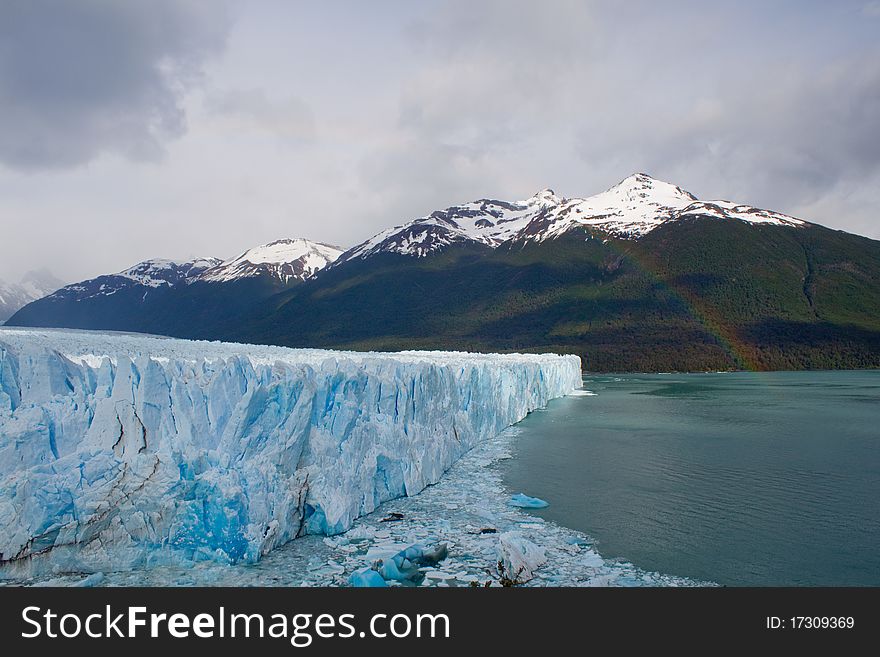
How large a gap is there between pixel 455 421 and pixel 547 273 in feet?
242

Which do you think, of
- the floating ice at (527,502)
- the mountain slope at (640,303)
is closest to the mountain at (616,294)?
the mountain slope at (640,303)

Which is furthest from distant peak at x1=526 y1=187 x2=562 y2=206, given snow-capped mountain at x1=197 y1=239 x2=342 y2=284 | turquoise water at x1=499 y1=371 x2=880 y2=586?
turquoise water at x1=499 y1=371 x2=880 y2=586

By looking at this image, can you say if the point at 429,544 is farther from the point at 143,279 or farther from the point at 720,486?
the point at 143,279

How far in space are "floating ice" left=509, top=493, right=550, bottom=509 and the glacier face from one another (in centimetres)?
235

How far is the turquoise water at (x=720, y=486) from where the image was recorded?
8.16 meters

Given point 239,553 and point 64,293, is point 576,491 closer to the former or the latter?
point 239,553

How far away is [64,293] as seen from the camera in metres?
139

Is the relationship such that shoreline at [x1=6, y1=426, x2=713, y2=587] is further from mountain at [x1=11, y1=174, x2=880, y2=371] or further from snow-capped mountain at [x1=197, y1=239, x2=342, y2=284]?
snow-capped mountain at [x1=197, y1=239, x2=342, y2=284]

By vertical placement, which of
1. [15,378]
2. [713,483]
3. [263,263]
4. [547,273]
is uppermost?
[263,263]

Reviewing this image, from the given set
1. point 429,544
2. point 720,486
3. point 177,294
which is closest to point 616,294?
point 720,486

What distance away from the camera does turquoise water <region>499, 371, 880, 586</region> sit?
8164 millimetres

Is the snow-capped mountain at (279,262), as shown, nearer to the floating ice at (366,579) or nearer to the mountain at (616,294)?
the mountain at (616,294)

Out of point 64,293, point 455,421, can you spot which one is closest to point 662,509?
point 455,421

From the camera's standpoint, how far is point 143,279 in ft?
498
